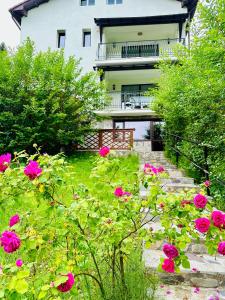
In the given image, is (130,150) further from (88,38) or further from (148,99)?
(88,38)

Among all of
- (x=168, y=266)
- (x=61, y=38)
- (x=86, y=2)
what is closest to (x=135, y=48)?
(x=86, y=2)

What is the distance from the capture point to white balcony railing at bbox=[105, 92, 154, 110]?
1520 centimetres

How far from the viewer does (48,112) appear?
1016cm

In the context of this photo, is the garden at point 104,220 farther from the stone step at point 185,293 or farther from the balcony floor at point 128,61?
the balcony floor at point 128,61

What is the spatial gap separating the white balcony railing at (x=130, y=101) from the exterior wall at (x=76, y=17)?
287 centimetres

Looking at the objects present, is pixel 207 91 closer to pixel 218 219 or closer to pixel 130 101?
pixel 218 219

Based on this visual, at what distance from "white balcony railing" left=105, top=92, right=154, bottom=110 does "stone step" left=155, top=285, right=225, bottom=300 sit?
41.9ft

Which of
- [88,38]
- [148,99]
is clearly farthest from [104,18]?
[148,99]

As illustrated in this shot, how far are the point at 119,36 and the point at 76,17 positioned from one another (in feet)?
10.0

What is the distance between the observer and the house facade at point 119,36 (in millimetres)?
15477

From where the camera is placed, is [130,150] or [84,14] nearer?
[130,150]

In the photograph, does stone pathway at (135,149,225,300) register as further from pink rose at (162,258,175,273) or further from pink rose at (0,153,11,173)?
pink rose at (0,153,11,173)

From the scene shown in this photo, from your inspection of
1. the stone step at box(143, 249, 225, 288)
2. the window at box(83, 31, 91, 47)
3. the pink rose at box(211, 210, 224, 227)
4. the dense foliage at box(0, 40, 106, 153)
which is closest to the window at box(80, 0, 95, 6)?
the window at box(83, 31, 91, 47)

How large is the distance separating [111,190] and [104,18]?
15.8m
